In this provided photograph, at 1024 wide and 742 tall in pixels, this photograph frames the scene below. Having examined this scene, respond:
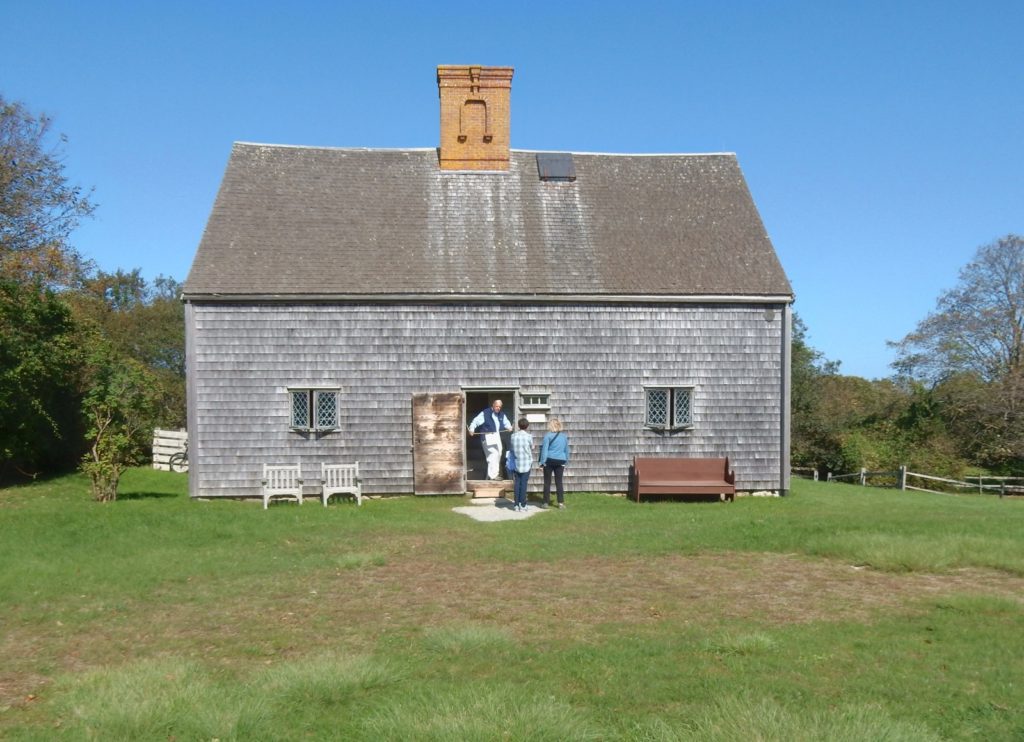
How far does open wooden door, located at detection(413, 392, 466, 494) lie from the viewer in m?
17.1

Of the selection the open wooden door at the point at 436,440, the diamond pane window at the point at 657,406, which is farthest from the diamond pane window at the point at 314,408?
the diamond pane window at the point at 657,406

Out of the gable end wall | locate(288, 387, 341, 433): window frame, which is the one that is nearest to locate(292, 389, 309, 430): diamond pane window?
locate(288, 387, 341, 433): window frame

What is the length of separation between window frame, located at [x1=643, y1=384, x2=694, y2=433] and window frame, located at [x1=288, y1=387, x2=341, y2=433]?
6548mm

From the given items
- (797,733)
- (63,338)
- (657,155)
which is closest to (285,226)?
(63,338)

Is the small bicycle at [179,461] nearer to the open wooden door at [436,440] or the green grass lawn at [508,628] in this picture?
the open wooden door at [436,440]

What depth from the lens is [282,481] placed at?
16.5 m

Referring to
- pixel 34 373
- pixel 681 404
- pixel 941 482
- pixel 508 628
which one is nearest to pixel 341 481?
pixel 681 404

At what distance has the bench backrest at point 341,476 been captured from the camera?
16.3m

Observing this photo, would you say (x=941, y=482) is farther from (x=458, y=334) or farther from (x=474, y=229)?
(x=458, y=334)

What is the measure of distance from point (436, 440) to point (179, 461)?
12187 mm

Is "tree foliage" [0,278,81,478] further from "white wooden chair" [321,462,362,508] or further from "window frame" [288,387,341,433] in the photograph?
"white wooden chair" [321,462,362,508]

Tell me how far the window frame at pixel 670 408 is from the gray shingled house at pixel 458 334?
43 millimetres

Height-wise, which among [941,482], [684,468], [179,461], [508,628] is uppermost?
[684,468]

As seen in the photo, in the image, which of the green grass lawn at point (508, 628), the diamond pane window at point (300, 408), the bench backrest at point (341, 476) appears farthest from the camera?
the diamond pane window at point (300, 408)
